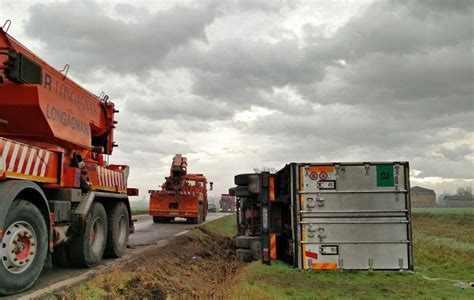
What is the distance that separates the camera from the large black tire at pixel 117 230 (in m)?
10.3

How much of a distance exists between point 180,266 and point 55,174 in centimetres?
352

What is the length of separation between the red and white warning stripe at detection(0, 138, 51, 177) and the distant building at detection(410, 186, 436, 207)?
5731 inches

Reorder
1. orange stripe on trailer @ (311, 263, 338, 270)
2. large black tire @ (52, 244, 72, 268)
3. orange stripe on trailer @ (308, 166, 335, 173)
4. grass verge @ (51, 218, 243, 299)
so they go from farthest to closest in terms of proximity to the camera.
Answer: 1. large black tire @ (52, 244, 72, 268)
2. orange stripe on trailer @ (308, 166, 335, 173)
3. orange stripe on trailer @ (311, 263, 338, 270)
4. grass verge @ (51, 218, 243, 299)

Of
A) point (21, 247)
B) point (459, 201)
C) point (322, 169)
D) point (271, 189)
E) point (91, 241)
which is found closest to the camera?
point (21, 247)

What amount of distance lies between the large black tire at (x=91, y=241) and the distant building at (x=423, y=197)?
470 feet

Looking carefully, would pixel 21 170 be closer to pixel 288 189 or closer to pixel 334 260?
pixel 288 189

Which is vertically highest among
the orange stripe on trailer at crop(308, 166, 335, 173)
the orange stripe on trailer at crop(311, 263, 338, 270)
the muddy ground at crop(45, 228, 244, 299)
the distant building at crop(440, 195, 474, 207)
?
the orange stripe on trailer at crop(308, 166, 335, 173)

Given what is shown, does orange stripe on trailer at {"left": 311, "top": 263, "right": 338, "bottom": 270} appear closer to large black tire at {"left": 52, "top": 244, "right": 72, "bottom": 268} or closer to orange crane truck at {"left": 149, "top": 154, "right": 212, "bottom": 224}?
large black tire at {"left": 52, "top": 244, "right": 72, "bottom": 268}

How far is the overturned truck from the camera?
791cm

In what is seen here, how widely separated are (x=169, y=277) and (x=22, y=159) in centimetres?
322

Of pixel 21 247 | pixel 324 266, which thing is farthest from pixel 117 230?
pixel 324 266

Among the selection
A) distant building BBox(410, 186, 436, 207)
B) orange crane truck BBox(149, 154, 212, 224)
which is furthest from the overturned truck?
distant building BBox(410, 186, 436, 207)

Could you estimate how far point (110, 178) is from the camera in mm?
10648

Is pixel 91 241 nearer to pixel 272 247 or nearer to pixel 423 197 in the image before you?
pixel 272 247
